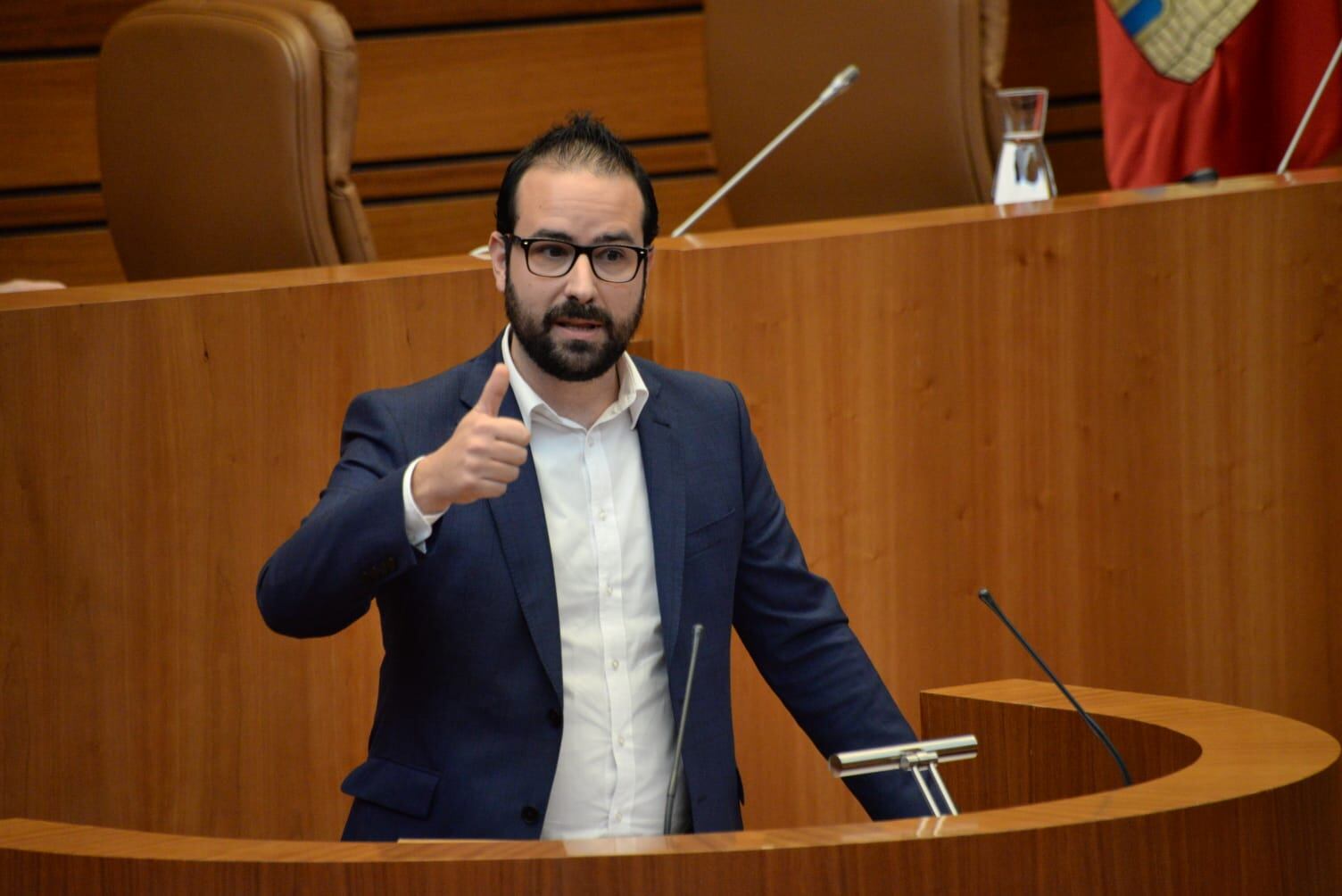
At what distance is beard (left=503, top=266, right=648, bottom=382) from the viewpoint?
1.62m

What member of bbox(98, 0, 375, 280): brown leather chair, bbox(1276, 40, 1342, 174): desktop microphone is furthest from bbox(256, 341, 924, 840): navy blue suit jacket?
bbox(1276, 40, 1342, 174): desktop microphone

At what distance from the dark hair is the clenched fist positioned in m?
0.33

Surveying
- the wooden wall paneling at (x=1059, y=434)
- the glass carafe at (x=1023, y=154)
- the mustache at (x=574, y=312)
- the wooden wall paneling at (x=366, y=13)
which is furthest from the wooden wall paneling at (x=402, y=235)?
the mustache at (x=574, y=312)

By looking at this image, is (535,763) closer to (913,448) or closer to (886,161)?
(913,448)

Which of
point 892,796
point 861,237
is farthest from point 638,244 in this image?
point 861,237

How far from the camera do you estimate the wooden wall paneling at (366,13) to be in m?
3.83

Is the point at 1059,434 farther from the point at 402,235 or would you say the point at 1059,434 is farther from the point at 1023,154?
the point at 402,235

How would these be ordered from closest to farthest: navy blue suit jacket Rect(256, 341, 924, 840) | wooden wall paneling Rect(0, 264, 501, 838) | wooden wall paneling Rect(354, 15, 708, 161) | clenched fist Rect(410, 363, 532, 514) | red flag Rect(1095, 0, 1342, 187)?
clenched fist Rect(410, 363, 532, 514), navy blue suit jacket Rect(256, 341, 924, 840), wooden wall paneling Rect(0, 264, 501, 838), red flag Rect(1095, 0, 1342, 187), wooden wall paneling Rect(354, 15, 708, 161)

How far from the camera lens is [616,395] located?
1.73 m

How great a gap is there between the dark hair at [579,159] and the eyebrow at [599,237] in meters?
0.03

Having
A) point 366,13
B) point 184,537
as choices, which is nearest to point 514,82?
point 366,13

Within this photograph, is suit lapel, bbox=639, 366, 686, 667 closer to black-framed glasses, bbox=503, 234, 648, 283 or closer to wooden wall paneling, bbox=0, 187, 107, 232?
black-framed glasses, bbox=503, 234, 648, 283

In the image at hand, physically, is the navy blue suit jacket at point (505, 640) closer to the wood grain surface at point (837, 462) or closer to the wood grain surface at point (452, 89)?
the wood grain surface at point (837, 462)

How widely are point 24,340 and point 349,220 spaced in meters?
0.69
